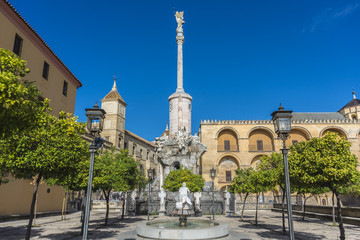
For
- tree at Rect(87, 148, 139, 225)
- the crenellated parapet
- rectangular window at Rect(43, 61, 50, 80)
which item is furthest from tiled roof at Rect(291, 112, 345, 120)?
rectangular window at Rect(43, 61, 50, 80)

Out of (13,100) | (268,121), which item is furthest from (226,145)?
(13,100)

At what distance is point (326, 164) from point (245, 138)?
120 feet

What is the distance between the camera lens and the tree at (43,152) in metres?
7.52

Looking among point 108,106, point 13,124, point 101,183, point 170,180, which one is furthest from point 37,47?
point 108,106

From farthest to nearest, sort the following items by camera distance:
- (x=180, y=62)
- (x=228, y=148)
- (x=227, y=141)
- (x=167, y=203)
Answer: (x=227, y=141)
(x=228, y=148)
(x=180, y=62)
(x=167, y=203)

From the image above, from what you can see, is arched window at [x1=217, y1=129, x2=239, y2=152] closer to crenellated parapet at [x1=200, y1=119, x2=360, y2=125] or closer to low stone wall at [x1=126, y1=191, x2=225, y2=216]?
crenellated parapet at [x1=200, y1=119, x2=360, y2=125]

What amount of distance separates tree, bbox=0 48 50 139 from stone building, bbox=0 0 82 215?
38.0 ft

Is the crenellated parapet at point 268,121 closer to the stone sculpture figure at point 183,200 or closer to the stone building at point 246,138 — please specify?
the stone building at point 246,138

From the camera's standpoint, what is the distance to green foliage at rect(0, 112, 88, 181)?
7523mm

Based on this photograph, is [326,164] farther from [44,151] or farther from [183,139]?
[183,139]

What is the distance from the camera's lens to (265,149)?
44938 millimetres

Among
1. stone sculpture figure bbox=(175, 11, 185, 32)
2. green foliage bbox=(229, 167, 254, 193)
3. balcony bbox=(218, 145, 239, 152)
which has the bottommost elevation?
green foliage bbox=(229, 167, 254, 193)

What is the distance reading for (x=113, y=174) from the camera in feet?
48.5

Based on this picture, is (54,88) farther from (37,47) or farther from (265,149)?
(265,149)
